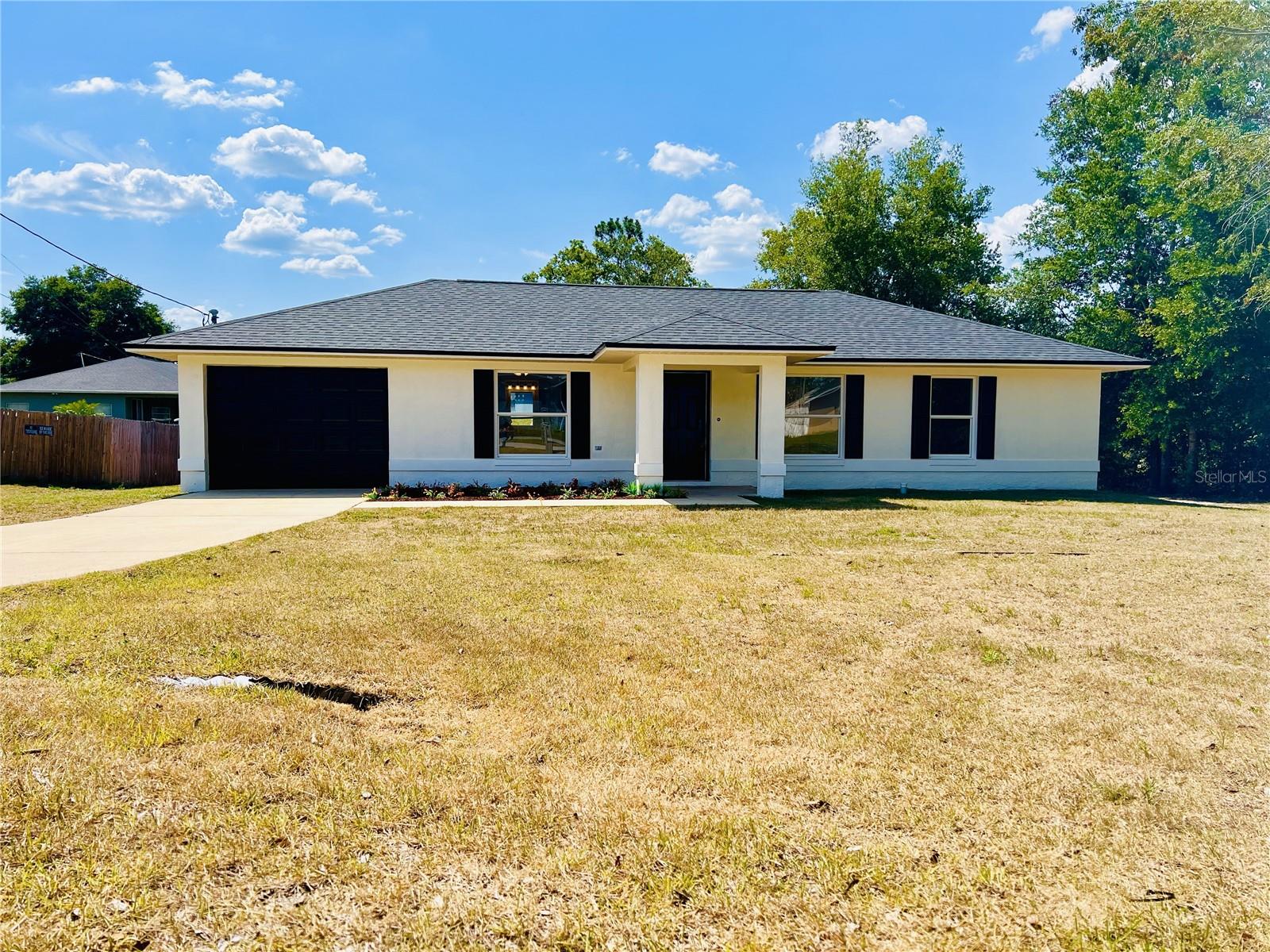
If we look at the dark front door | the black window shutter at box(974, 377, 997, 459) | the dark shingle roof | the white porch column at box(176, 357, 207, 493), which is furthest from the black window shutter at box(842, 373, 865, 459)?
the dark shingle roof

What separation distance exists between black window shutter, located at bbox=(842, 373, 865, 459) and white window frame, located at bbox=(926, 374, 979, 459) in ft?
4.95

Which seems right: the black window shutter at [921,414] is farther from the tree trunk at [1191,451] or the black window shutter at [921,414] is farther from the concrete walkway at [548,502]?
the tree trunk at [1191,451]

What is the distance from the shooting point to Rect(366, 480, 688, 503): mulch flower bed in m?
12.7

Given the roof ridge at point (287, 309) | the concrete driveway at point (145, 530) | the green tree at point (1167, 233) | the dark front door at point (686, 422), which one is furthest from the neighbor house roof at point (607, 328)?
the green tree at point (1167, 233)

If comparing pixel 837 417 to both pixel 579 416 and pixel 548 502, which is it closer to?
pixel 579 416

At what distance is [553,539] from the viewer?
8.36 meters

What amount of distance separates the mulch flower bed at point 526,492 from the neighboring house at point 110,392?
17310 mm

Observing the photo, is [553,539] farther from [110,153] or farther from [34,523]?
[110,153]

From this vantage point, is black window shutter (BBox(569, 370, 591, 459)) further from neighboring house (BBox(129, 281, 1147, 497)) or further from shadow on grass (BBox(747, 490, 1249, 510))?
shadow on grass (BBox(747, 490, 1249, 510))

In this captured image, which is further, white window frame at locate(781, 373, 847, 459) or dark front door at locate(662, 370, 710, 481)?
white window frame at locate(781, 373, 847, 459)

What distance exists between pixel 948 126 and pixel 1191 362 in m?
17.8

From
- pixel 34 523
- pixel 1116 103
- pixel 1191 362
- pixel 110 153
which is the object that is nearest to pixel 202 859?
pixel 34 523

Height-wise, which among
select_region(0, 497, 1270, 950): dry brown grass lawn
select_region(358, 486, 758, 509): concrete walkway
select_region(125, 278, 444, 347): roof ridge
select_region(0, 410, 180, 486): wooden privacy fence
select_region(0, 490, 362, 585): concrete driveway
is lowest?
select_region(0, 497, 1270, 950): dry brown grass lawn

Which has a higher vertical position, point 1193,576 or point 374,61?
point 374,61
